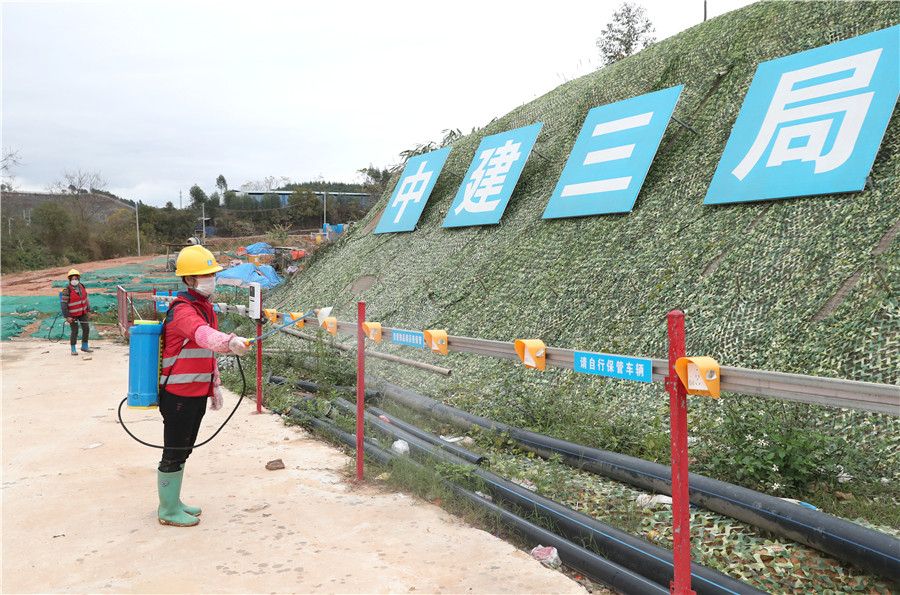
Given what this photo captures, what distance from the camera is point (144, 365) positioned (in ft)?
12.6

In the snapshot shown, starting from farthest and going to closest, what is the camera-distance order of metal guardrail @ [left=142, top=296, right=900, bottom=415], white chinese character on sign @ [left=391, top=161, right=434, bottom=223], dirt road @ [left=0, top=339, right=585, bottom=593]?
white chinese character on sign @ [left=391, top=161, right=434, bottom=223], dirt road @ [left=0, top=339, right=585, bottom=593], metal guardrail @ [left=142, top=296, right=900, bottom=415]

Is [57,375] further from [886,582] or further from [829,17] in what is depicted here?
[829,17]

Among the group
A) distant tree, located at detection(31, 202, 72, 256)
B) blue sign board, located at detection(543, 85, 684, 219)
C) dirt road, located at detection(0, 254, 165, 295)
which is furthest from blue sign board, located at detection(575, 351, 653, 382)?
distant tree, located at detection(31, 202, 72, 256)

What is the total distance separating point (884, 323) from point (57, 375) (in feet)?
36.1

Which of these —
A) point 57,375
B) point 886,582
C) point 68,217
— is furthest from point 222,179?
point 886,582

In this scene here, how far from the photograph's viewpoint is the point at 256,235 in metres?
46.6

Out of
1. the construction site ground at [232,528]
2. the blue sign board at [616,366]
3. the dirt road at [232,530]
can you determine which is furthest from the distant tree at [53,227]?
the blue sign board at [616,366]

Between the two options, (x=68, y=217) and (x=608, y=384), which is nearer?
(x=608, y=384)

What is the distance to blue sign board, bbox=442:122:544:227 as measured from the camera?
10.4m

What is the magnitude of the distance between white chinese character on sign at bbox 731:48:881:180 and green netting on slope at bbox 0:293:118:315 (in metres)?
17.2

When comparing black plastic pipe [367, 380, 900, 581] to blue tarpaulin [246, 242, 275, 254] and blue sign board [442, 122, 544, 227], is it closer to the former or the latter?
blue sign board [442, 122, 544, 227]

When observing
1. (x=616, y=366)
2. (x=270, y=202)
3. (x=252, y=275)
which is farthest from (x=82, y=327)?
(x=270, y=202)

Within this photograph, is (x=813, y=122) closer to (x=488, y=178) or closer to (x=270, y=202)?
(x=488, y=178)

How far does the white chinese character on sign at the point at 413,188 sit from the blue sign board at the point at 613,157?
446 centimetres
